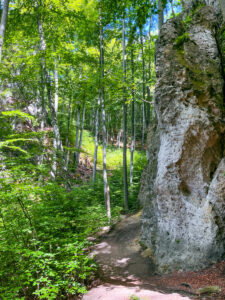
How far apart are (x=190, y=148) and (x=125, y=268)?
4.51 m

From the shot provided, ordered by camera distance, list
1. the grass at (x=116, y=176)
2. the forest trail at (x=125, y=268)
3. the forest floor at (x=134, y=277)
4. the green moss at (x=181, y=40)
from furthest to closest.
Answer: the grass at (x=116, y=176) → the green moss at (x=181, y=40) → the forest trail at (x=125, y=268) → the forest floor at (x=134, y=277)

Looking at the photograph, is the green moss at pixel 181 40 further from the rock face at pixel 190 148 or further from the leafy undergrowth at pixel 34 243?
the leafy undergrowth at pixel 34 243

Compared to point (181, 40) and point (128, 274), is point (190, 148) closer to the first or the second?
point (181, 40)

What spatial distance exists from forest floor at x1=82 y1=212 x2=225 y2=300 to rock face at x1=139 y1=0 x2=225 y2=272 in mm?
430

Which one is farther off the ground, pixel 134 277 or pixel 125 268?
pixel 134 277

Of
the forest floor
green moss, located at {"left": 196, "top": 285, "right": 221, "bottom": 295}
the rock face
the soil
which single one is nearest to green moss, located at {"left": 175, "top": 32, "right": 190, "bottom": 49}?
the rock face

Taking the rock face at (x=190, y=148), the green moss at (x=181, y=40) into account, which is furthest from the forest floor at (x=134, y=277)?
the green moss at (x=181, y=40)

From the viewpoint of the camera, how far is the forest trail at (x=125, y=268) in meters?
4.04

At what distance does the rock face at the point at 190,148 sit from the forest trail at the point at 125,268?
71 cm

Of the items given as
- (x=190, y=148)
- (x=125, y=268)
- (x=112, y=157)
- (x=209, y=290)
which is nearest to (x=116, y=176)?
(x=112, y=157)

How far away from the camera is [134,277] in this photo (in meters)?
5.45

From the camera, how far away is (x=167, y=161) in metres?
5.99

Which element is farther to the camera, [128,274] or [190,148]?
[128,274]

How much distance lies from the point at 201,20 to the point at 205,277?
797 cm
